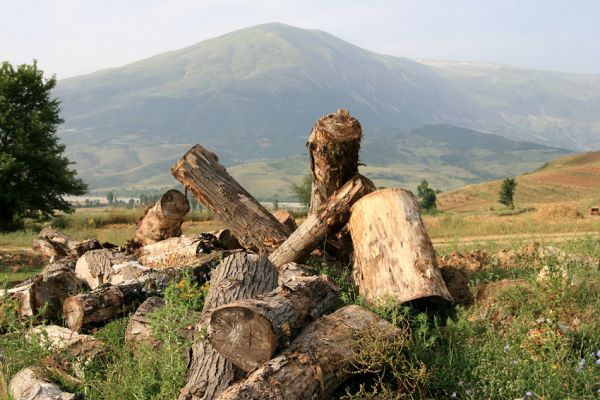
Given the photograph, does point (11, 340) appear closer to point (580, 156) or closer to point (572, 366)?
point (572, 366)

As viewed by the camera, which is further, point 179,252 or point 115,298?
point 179,252

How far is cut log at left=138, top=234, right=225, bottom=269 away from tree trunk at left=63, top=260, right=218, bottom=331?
92 cm

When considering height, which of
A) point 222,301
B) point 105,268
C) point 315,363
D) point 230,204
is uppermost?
point 230,204

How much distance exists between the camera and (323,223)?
9.87 metres

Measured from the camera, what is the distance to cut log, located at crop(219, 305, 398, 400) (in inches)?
211

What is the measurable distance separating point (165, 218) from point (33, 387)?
20.0ft

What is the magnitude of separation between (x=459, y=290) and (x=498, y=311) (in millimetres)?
1146

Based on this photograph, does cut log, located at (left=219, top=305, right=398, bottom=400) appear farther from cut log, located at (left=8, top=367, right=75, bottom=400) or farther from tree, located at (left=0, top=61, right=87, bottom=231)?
tree, located at (left=0, top=61, right=87, bottom=231)

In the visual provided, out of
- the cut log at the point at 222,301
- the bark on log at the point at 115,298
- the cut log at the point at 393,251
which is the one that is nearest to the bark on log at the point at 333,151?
the cut log at the point at 393,251

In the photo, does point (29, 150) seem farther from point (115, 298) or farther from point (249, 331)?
point (249, 331)

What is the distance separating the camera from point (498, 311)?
7.44 metres

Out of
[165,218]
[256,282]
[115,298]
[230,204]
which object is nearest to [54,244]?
[165,218]

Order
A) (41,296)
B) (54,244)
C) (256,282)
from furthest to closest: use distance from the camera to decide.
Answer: (54,244) < (41,296) < (256,282)

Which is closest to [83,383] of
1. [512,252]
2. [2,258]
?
[512,252]
